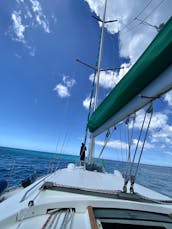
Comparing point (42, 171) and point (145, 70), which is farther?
point (42, 171)

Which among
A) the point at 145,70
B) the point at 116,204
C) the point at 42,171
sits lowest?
the point at 116,204

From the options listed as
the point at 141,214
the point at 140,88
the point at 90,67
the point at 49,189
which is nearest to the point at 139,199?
the point at 141,214

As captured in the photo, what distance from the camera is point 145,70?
1866mm

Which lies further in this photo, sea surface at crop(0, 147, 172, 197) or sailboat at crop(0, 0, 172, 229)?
sea surface at crop(0, 147, 172, 197)

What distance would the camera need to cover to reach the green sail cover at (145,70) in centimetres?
158

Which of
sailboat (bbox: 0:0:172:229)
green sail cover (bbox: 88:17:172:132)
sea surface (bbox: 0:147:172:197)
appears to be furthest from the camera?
sea surface (bbox: 0:147:172:197)

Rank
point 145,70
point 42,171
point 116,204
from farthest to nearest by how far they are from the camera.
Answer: point 42,171 < point 145,70 < point 116,204

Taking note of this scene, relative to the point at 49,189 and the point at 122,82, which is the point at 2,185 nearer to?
the point at 49,189

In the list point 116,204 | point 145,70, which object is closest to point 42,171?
point 116,204

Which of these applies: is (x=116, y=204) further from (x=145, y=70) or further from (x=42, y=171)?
(x=42, y=171)

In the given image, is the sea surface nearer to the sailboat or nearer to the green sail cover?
the green sail cover

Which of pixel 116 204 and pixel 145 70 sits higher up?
pixel 145 70

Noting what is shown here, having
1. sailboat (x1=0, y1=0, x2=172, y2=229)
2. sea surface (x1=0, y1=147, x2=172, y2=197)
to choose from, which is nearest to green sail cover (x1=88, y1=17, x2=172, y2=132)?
sailboat (x1=0, y1=0, x2=172, y2=229)

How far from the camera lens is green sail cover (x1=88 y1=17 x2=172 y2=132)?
1.58 metres
